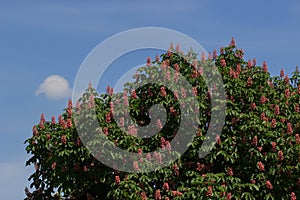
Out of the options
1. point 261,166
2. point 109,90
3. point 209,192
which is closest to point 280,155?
point 261,166

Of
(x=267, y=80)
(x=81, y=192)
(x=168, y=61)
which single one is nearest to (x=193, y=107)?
(x=168, y=61)

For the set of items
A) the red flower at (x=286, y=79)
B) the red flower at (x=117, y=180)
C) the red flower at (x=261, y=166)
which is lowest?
the red flower at (x=261, y=166)

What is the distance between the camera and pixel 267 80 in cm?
1741

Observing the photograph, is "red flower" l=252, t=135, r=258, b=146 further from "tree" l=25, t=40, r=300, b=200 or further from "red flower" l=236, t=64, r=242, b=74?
"red flower" l=236, t=64, r=242, b=74

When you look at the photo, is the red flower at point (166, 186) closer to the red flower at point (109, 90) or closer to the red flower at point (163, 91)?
the red flower at point (163, 91)

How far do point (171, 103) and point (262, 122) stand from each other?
8.01 ft

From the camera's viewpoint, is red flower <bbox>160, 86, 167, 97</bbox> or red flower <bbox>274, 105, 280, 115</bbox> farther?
red flower <bbox>274, 105, 280, 115</bbox>

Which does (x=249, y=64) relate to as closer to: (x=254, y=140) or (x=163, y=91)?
(x=254, y=140)

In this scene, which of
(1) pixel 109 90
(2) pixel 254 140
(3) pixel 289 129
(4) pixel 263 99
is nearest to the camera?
(2) pixel 254 140

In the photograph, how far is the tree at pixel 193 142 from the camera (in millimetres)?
15065

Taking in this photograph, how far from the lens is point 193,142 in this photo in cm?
1566

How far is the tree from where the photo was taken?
15.1 metres

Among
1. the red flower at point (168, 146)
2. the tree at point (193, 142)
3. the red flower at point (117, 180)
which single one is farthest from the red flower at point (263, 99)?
the red flower at point (117, 180)

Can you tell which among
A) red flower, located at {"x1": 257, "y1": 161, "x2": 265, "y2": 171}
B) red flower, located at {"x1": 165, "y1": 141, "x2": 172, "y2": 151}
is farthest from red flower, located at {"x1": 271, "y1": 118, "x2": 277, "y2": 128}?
red flower, located at {"x1": 165, "y1": 141, "x2": 172, "y2": 151}
